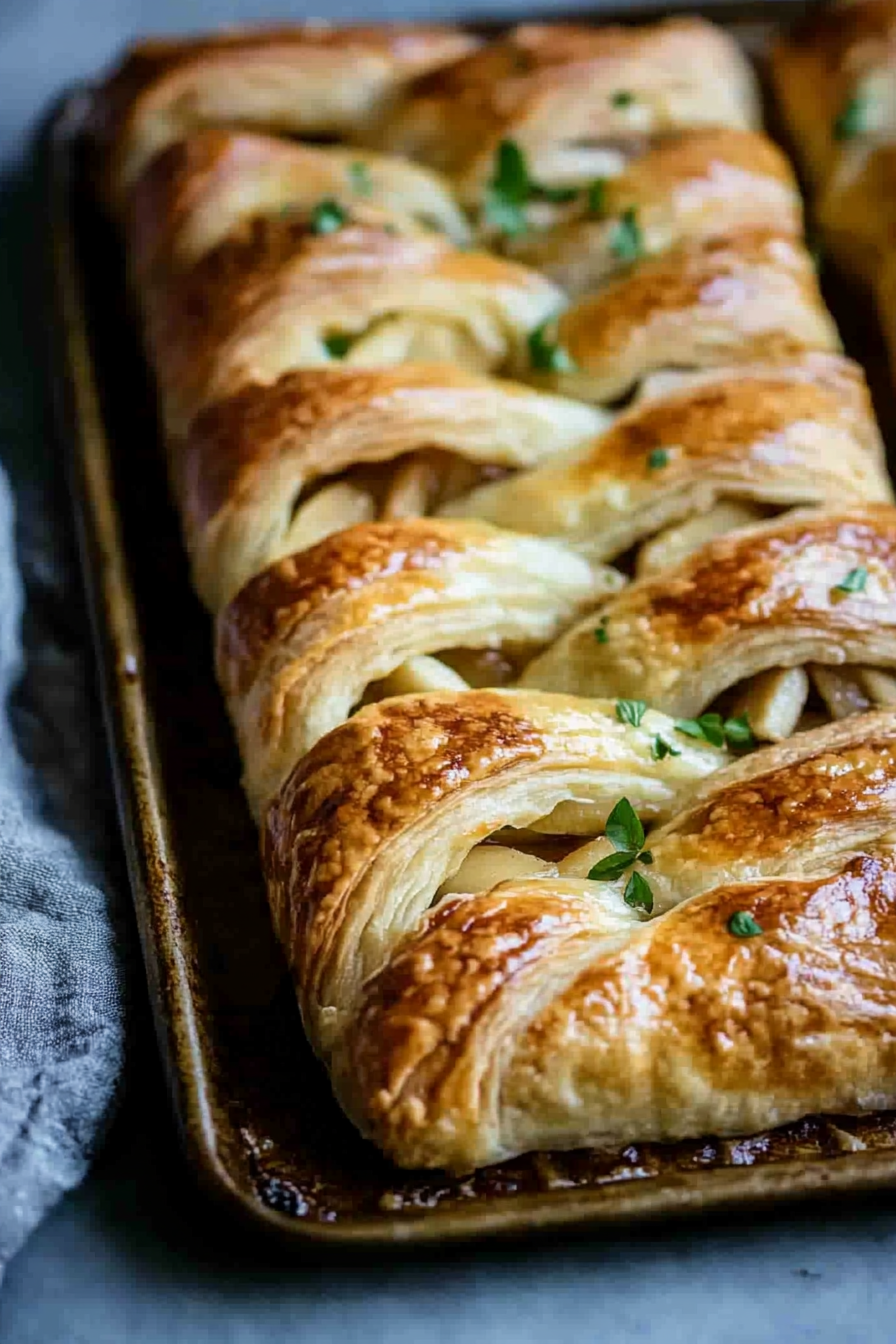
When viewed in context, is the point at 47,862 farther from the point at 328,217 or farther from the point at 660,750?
the point at 328,217

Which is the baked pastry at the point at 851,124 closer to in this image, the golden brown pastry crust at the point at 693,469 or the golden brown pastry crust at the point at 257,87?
the golden brown pastry crust at the point at 693,469

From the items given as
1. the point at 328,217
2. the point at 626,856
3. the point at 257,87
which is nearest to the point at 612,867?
the point at 626,856

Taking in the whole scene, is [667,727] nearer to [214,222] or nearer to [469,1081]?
[469,1081]

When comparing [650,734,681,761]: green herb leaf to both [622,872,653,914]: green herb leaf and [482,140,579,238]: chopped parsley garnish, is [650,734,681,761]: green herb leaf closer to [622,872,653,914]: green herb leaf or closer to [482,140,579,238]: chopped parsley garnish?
[622,872,653,914]: green herb leaf

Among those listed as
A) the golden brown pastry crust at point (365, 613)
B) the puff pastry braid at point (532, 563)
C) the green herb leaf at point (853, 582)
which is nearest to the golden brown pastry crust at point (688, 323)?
the puff pastry braid at point (532, 563)

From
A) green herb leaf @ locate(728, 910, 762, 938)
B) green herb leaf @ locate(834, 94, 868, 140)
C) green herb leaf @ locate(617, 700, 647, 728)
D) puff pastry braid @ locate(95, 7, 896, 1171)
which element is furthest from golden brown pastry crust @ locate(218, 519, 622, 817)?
green herb leaf @ locate(834, 94, 868, 140)

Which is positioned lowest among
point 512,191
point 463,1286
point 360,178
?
point 463,1286
